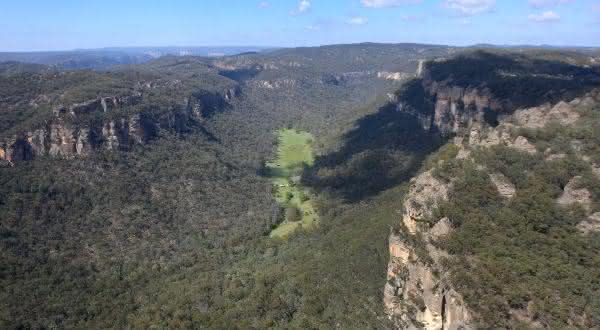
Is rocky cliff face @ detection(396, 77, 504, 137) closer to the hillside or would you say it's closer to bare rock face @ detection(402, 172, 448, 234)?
the hillside

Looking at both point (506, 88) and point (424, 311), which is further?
point (506, 88)

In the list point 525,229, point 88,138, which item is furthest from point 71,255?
point 525,229

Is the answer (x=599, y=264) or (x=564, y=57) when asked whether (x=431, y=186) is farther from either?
(x=564, y=57)

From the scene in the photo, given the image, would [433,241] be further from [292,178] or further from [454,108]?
[292,178]

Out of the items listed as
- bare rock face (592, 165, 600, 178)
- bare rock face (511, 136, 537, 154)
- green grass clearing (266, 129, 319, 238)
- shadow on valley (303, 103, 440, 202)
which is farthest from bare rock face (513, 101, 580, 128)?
green grass clearing (266, 129, 319, 238)

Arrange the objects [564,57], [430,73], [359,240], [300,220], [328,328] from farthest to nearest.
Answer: [430,73] → [564,57] → [300,220] → [359,240] → [328,328]

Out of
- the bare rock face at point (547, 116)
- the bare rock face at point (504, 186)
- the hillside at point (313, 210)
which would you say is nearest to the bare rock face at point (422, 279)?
the hillside at point (313, 210)

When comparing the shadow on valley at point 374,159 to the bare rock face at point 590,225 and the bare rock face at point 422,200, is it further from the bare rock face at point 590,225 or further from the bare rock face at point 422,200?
the bare rock face at point 590,225
